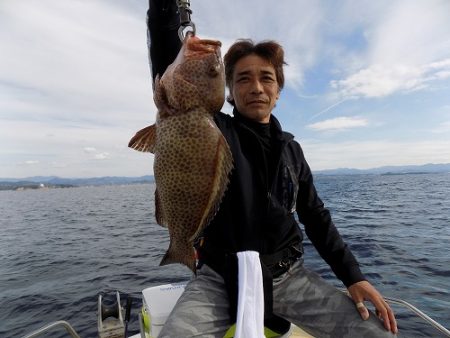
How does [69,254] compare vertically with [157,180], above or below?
below

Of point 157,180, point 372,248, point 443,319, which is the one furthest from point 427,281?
point 157,180

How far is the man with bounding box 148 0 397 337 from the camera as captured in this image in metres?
3.01

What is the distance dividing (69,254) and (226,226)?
18.2 meters

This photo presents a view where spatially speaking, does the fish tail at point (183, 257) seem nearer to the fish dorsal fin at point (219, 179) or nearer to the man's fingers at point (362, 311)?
the fish dorsal fin at point (219, 179)

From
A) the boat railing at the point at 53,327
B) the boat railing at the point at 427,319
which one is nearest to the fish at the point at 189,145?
the boat railing at the point at 53,327

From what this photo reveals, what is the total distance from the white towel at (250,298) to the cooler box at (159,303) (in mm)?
1417

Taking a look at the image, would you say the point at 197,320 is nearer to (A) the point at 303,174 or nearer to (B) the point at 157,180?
(B) the point at 157,180

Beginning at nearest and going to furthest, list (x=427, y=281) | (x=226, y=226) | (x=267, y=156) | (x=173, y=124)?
(x=173, y=124), (x=226, y=226), (x=267, y=156), (x=427, y=281)

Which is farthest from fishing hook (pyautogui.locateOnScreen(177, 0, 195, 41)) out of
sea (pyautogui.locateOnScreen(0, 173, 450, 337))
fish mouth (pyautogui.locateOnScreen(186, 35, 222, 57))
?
sea (pyautogui.locateOnScreen(0, 173, 450, 337))

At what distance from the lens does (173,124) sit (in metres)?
2.44

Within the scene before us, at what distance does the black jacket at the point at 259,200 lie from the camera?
3.00 meters

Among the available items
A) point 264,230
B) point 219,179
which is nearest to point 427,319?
point 264,230

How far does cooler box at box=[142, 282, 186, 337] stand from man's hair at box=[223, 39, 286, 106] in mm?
2793

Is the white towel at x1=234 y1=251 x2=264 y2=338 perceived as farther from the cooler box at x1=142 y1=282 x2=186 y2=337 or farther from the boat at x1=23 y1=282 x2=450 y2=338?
the cooler box at x1=142 y1=282 x2=186 y2=337
